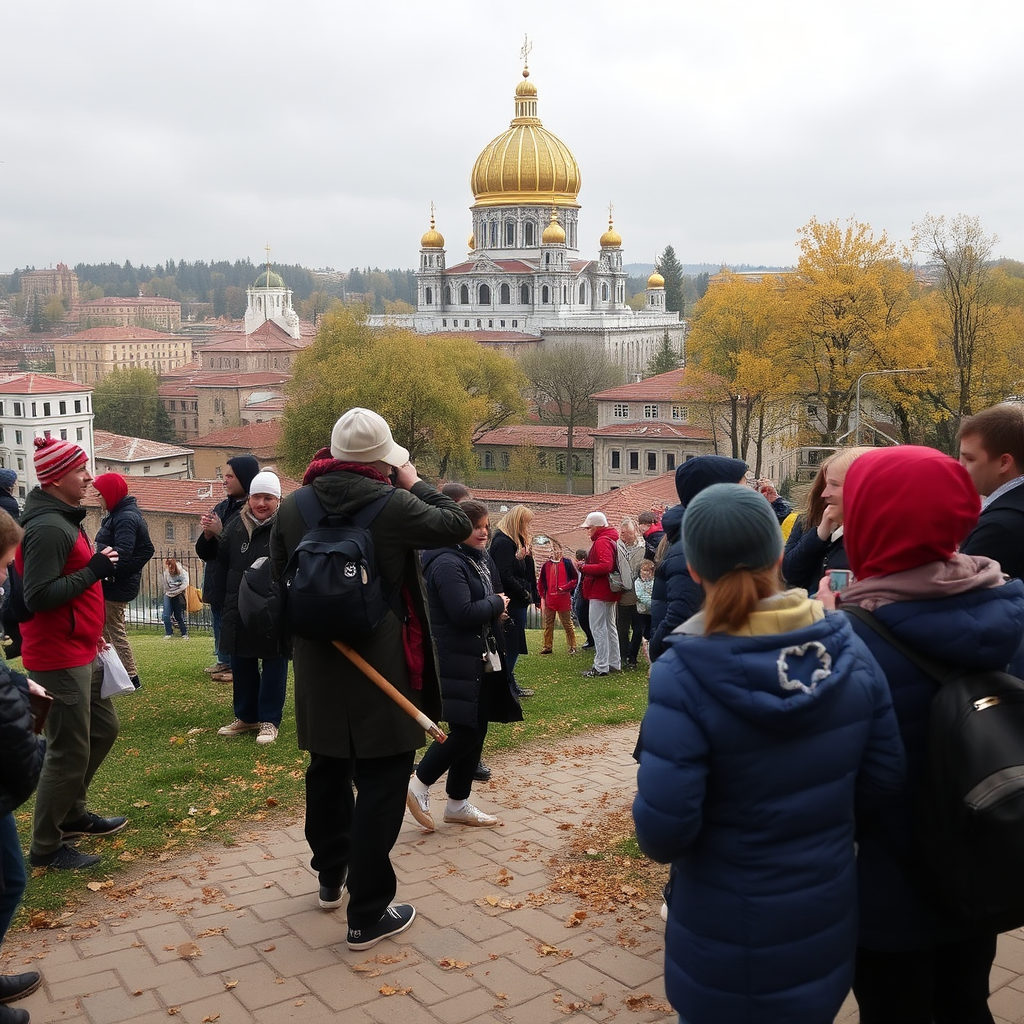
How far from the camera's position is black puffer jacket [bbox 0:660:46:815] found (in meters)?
3.19

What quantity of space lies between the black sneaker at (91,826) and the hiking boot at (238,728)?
1.77 metres

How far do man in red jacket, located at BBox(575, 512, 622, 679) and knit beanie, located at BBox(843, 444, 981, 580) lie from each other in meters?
7.71

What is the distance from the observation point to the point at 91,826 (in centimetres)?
530

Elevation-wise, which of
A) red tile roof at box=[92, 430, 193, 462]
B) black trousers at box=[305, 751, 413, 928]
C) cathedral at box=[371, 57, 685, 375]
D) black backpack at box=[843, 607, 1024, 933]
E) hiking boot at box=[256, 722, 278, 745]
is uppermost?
cathedral at box=[371, 57, 685, 375]

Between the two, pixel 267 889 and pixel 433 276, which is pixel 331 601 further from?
pixel 433 276

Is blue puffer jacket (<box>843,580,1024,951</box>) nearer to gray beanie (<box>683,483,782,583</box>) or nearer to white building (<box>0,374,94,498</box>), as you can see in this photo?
gray beanie (<box>683,483,782,583</box>)

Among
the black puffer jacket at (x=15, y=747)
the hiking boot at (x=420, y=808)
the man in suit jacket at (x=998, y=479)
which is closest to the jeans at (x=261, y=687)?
the hiking boot at (x=420, y=808)

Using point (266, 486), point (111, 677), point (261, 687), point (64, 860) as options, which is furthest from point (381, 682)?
point (261, 687)

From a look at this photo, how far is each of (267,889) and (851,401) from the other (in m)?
34.1

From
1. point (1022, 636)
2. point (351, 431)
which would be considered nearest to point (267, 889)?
point (351, 431)

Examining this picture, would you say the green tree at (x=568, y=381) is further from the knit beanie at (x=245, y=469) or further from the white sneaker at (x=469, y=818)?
the white sneaker at (x=469, y=818)

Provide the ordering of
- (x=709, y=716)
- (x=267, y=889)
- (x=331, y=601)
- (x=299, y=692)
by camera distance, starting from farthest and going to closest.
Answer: (x=267, y=889)
(x=299, y=692)
(x=331, y=601)
(x=709, y=716)

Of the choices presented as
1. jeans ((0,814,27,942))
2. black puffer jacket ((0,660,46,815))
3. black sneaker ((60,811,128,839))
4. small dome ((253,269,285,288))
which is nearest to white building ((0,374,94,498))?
black sneaker ((60,811,128,839))

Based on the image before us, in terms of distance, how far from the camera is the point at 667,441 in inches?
2151
